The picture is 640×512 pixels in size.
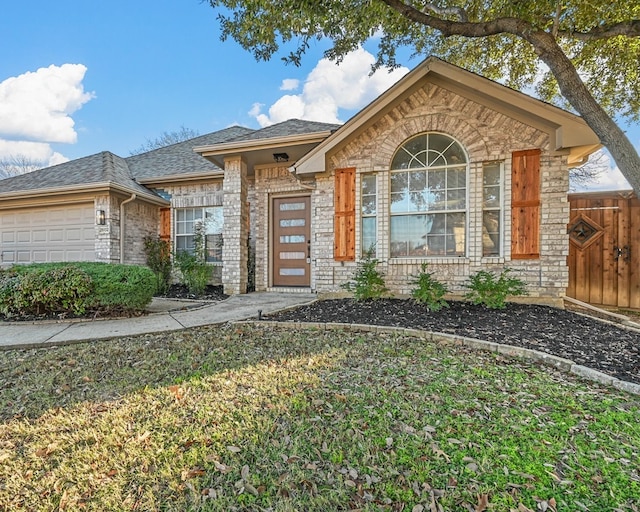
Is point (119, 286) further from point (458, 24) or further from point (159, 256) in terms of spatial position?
point (458, 24)

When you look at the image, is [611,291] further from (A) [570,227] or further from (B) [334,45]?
(B) [334,45]

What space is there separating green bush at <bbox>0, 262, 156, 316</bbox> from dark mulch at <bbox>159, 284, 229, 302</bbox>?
2.15 meters

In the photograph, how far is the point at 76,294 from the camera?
520cm

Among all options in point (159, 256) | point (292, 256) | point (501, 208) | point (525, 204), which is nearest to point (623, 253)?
point (525, 204)

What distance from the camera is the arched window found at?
6.04 m

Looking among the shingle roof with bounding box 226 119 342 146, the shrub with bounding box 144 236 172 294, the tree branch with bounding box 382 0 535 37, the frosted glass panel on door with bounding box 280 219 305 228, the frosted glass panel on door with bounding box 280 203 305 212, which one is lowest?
the shrub with bounding box 144 236 172 294

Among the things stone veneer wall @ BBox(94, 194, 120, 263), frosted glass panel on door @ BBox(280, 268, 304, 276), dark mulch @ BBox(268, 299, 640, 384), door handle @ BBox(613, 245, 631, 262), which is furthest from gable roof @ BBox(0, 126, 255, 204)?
door handle @ BBox(613, 245, 631, 262)

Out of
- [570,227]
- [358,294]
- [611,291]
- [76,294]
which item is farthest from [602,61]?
[76,294]

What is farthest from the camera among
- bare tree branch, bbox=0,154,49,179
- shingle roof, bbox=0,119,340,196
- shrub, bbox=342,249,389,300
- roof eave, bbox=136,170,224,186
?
bare tree branch, bbox=0,154,49,179

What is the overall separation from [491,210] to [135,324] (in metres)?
6.47

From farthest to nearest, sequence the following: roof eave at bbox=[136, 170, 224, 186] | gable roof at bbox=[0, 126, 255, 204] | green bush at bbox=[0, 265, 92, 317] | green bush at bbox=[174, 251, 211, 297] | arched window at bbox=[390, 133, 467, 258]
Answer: roof eave at bbox=[136, 170, 224, 186] → gable roof at bbox=[0, 126, 255, 204] → green bush at bbox=[174, 251, 211, 297] → arched window at bbox=[390, 133, 467, 258] → green bush at bbox=[0, 265, 92, 317]

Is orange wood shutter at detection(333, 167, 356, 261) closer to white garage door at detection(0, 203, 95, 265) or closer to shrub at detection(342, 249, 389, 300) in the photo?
shrub at detection(342, 249, 389, 300)

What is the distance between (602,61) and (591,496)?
31.0 feet

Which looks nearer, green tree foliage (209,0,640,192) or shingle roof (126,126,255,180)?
green tree foliage (209,0,640,192)
